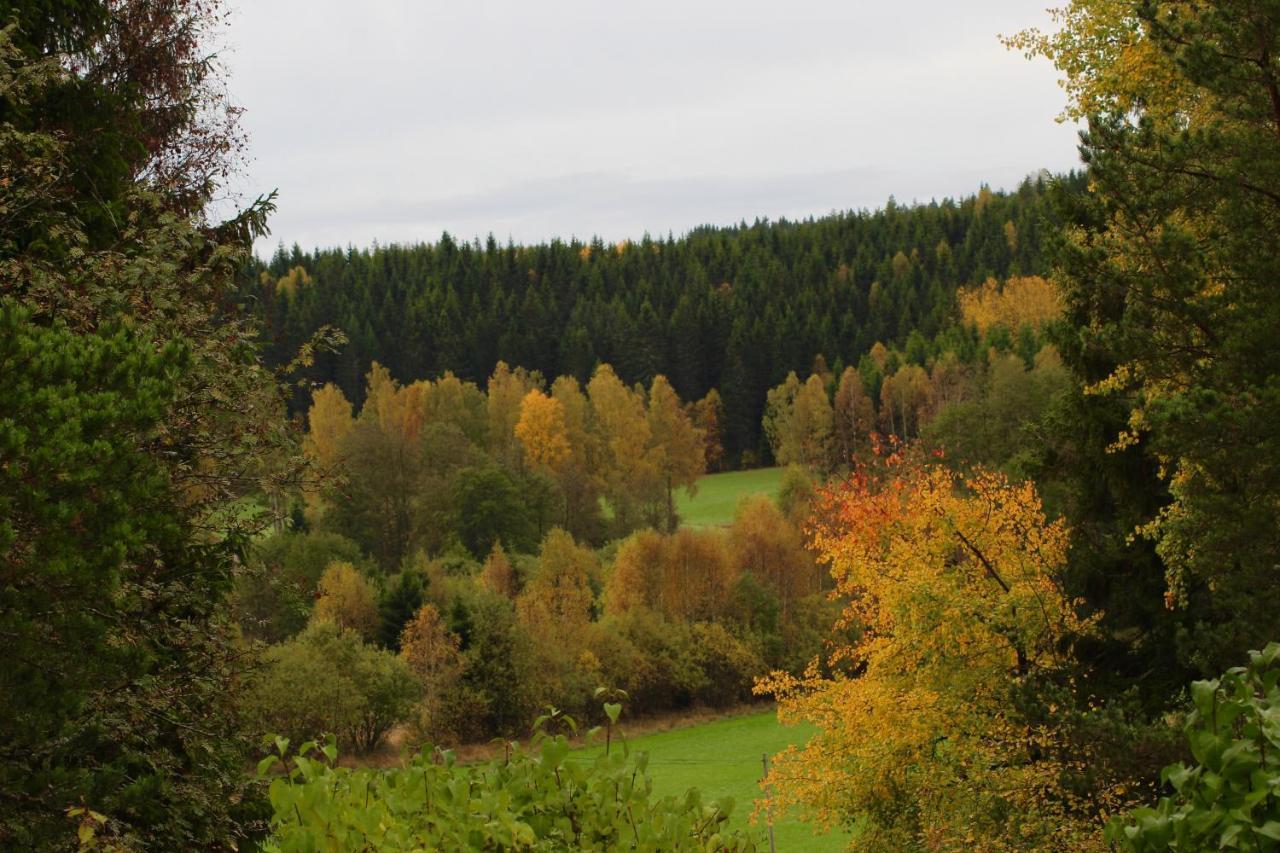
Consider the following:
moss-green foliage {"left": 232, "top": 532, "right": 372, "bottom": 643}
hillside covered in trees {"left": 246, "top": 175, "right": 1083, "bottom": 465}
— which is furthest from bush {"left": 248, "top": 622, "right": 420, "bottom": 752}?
hillside covered in trees {"left": 246, "top": 175, "right": 1083, "bottom": 465}

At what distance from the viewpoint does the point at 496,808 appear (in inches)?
157

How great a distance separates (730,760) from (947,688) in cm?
2536

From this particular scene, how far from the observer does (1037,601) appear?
17734mm

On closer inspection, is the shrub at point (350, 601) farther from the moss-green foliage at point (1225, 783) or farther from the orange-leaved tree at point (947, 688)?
the moss-green foliage at point (1225, 783)

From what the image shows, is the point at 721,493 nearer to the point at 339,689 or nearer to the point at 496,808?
Result: the point at 339,689

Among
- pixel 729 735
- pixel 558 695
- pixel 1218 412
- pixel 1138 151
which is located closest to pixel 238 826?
pixel 1218 412

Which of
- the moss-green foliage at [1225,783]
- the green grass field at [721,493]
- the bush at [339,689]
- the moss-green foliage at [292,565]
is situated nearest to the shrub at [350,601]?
the moss-green foliage at [292,565]

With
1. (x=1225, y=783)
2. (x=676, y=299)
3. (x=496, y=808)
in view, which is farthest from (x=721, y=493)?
(x=1225, y=783)

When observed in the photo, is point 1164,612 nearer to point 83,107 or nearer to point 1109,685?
point 1109,685

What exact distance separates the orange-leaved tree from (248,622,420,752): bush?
69.5 feet

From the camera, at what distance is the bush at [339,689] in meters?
38.8

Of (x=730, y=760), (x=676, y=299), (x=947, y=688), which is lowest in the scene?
(x=730, y=760)

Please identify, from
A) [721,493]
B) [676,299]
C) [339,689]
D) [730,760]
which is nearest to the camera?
[339,689]

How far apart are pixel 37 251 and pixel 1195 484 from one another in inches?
422
